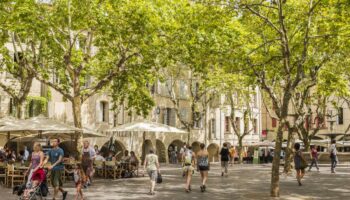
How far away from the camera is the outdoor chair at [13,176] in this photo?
18.5 metres

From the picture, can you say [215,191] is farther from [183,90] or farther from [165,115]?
[183,90]

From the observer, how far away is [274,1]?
17.4 m

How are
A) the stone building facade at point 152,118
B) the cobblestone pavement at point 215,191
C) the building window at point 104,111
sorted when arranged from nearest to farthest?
the cobblestone pavement at point 215,191 < the stone building facade at point 152,118 < the building window at point 104,111

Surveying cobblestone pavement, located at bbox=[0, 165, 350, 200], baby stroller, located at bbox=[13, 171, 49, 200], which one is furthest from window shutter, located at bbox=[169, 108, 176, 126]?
baby stroller, located at bbox=[13, 171, 49, 200]

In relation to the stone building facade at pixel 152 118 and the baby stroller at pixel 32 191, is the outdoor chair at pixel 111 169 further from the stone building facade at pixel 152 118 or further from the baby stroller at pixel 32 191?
the baby stroller at pixel 32 191

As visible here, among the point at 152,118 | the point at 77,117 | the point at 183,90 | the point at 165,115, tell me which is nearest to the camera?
the point at 77,117

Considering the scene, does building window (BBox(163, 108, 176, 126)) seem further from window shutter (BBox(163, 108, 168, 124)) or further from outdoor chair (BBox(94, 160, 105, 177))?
outdoor chair (BBox(94, 160, 105, 177))

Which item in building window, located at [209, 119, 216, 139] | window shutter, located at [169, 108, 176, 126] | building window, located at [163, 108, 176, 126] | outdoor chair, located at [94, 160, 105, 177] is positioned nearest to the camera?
outdoor chair, located at [94, 160, 105, 177]

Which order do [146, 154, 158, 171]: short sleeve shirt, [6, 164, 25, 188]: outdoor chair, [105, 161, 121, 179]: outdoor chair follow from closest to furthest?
1. [146, 154, 158, 171]: short sleeve shirt
2. [6, 164, 25, 188]: outdoor chair
3. [105, 161, 121, 179]: outdoor chair

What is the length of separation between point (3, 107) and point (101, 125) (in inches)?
314

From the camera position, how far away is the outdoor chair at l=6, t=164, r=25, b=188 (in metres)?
18.5

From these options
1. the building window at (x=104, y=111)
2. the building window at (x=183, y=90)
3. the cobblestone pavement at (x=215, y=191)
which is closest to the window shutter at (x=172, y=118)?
the building window at (x=183, y=90)

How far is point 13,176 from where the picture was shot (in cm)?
1842

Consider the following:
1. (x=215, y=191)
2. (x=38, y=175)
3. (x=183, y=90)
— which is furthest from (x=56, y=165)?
(x=183, y=90)
